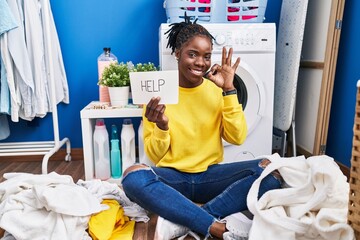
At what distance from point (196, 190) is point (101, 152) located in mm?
610

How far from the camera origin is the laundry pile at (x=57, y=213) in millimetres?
952

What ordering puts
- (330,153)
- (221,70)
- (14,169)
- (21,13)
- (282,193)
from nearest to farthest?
(282,193) < (221,70) < (21,13) < (330,153) < (14,169)

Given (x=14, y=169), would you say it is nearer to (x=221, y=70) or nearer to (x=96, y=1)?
(x=96, y=1)

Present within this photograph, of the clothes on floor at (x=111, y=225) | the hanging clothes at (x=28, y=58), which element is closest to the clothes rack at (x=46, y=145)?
the hanging clothes at (x=28, y=58)

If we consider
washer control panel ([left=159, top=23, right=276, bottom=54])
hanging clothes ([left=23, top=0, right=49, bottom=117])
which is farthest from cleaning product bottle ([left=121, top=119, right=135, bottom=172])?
washer control panel ([left=159, top=23, right=276, bottom=54])

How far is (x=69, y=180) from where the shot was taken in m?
1.24

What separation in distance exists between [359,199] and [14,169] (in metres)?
1.77

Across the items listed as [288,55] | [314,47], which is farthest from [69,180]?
[314,47]

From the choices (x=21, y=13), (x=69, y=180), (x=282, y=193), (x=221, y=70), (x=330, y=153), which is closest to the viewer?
(x=282, y=193)

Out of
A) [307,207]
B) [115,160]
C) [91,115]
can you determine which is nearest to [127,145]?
[115,160]

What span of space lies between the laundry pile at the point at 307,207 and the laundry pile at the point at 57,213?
0.44m

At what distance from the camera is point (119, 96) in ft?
4.93

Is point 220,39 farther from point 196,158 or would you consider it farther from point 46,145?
point 46,145

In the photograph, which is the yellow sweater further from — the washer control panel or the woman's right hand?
the washer control panel
